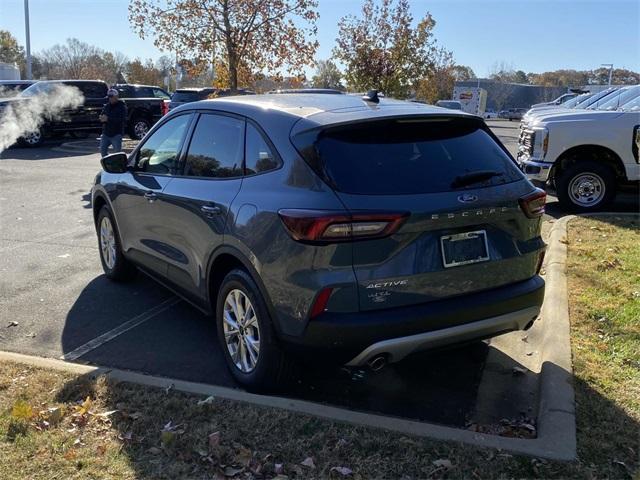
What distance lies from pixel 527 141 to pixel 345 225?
23.6 ft

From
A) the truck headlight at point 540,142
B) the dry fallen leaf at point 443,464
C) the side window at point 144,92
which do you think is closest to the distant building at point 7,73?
the side window at point 144,92

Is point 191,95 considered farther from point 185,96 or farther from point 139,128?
point 139,128

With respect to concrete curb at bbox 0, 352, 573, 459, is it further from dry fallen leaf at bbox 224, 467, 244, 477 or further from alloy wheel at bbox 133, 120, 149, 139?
alloy wheel at bbox 133, 120, 149, 139

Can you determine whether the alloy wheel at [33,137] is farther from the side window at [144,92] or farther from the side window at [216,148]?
the side window at [216,148]

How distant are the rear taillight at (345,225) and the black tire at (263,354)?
1.94ft

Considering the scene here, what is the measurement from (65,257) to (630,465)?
5999mm

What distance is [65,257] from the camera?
6883 millimetres

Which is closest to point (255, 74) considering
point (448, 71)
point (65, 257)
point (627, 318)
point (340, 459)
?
point (65, 257)

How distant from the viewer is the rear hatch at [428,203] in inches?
123

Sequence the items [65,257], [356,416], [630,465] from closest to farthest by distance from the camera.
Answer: [630,465]
[356,416]
[65,257]

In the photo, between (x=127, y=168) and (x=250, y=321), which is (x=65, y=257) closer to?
(x=127, y=168)

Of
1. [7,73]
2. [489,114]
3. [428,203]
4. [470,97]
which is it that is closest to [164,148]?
[428,203]

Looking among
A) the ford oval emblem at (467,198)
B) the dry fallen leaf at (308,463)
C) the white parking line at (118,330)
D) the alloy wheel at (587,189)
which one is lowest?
the white parking line at (118,330)

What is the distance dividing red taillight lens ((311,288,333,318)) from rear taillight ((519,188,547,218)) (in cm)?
134
